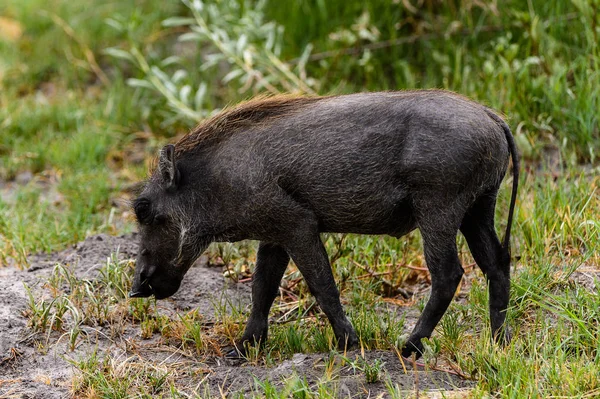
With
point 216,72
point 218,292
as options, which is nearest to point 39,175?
point 216,72

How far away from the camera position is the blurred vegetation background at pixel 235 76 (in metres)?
6.30

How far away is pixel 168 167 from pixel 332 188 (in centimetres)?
83

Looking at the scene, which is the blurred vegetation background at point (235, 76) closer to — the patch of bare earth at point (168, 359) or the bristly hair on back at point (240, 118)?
the patch of bare earth at point (168, 359)

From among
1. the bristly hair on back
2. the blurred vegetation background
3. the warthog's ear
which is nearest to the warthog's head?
the warthog's ear

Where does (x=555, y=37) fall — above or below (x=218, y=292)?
above

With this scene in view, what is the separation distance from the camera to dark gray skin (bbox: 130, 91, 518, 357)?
4.03 meters

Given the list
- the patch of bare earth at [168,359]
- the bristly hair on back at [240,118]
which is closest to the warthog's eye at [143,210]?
the bristly hair on back at [240,118]

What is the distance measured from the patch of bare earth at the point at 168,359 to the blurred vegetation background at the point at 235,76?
862mm

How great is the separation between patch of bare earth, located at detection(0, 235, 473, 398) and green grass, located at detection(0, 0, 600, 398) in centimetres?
5

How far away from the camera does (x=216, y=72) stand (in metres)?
8.65

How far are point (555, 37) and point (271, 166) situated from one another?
3.65 meters

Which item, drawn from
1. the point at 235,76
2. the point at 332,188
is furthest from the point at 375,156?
the point at 235,76

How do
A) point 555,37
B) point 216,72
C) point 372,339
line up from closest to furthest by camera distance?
point 372,339 < point 555,37 < point 216,72

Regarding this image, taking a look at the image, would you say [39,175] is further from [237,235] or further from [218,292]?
[237,235]
